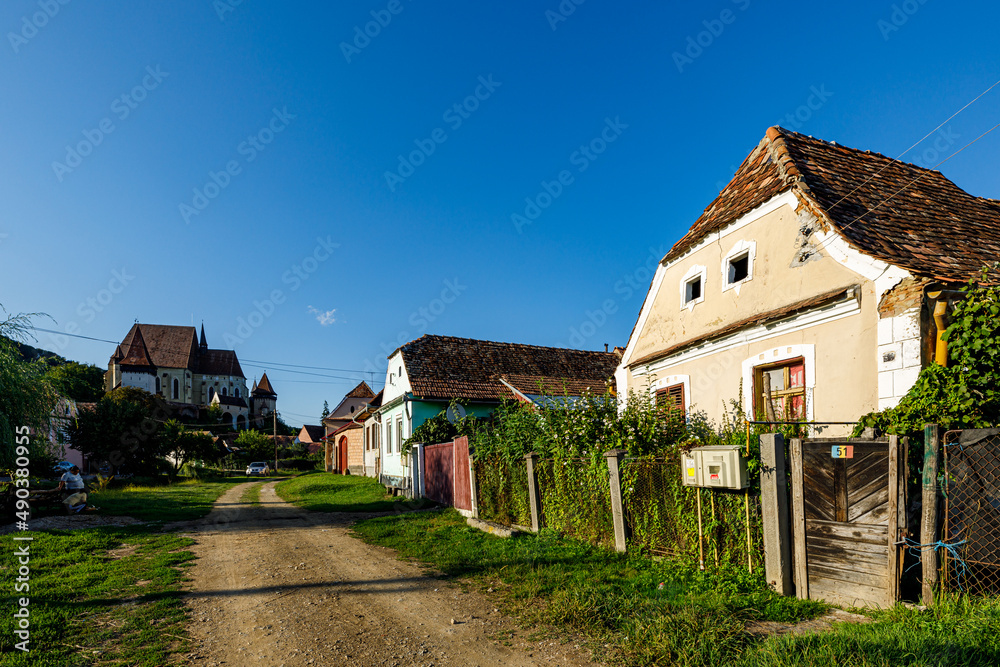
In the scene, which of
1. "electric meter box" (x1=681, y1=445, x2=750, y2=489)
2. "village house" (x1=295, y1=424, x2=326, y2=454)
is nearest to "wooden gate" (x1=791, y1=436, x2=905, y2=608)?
"electric meter box" (x1=681, y1=445, x2=750, y2=489)

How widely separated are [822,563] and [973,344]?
2913 mm

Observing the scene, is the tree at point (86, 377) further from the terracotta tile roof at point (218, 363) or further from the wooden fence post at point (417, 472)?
the wooden fence post at point (417, 472)

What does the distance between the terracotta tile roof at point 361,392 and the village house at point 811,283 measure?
53683 mm

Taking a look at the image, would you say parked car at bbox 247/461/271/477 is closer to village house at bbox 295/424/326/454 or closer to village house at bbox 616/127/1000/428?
village house at bbox 616/127/1000/428

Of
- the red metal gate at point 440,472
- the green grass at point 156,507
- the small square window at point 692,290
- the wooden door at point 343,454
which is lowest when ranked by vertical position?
the wooden door at point 343,454

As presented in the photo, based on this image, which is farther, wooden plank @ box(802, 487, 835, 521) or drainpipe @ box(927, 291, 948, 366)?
drainpipe @ box(927, 291, 948, 366)

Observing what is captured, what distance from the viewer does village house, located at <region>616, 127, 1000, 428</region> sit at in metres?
7.21

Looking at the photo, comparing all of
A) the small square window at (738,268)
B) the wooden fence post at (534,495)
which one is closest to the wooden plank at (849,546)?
the wooden fence post at (534,495)

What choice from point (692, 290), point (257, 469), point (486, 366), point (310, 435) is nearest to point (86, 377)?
point (310, 435)

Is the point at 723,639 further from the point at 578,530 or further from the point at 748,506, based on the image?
the point at 578,530

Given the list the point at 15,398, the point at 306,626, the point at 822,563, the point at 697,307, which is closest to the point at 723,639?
the point at 822,563

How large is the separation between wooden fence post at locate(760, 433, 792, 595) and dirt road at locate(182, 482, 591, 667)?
2.49 metres

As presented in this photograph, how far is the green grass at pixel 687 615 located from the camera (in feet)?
12.7

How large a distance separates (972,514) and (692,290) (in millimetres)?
7226
